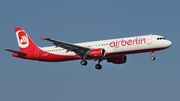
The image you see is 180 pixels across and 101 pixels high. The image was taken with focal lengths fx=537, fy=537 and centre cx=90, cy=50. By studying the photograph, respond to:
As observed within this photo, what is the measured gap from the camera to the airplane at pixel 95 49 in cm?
8775

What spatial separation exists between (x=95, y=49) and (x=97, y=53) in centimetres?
130

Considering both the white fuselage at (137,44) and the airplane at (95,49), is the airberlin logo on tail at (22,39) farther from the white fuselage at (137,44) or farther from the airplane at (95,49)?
the white fuselage at (137,44)

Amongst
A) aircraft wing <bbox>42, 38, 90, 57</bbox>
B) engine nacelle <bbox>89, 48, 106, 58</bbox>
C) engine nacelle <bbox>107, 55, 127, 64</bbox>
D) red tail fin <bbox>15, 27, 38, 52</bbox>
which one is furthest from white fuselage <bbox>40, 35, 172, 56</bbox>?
red tail fin <bbox>15, 27, 38, 52</bbox>

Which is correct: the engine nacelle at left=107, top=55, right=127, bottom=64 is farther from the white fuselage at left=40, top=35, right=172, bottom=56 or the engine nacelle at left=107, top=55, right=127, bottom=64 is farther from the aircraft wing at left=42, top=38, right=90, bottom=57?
the aircraft wing at left=42, top=38, right=90, bottom=57

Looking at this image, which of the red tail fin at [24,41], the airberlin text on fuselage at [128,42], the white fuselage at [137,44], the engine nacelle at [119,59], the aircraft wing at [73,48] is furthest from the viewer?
the red tail fin at [24,41]

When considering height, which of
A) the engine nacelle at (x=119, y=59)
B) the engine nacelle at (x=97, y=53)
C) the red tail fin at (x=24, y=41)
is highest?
the red tail fin at (x=24, y=41)

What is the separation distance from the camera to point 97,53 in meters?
89.4

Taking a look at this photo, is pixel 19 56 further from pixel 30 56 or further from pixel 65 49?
pixel 65 49

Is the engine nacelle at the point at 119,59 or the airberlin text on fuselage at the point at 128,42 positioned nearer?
the airberlin text on fuselage at the point at 128,42

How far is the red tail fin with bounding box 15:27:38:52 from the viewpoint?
326 ft

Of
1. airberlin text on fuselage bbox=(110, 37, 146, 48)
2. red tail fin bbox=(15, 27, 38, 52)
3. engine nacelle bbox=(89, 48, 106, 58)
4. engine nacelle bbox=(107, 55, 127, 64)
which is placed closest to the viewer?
airberlin text on fuselage bbox=(110, 37, 146, 48)

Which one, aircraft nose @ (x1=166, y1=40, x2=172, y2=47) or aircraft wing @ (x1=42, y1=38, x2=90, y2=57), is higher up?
aircraft nose @ (x1=166, y1=40, x2=172, y2=47)

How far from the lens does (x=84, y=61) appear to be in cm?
9212

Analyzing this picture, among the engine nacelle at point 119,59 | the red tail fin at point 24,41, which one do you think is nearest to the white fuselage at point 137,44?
the engine nacelle at point 119,59
